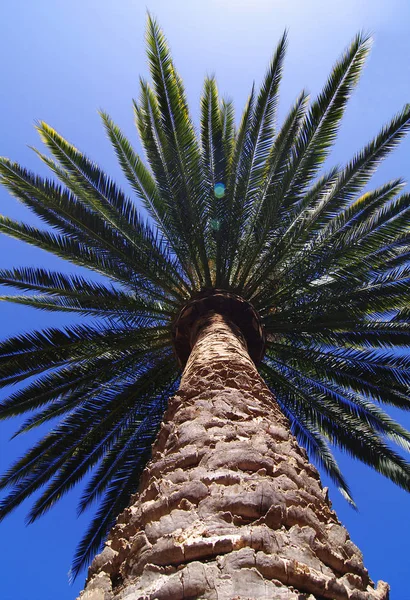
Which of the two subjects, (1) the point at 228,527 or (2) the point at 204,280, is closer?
(1) the point at 228,527

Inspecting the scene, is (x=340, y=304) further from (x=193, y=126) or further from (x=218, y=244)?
(x=193, y=126)

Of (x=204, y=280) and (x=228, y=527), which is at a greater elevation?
(x=204, y=280)

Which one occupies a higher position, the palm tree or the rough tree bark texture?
the palm tree

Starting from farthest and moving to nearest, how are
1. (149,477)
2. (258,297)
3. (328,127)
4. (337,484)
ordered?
(337,484) → (258,297) → (328,127) → (149,477)

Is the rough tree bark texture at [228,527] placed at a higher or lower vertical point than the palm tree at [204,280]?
lower

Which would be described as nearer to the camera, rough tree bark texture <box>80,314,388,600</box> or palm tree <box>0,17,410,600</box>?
rough tree bark texture <box>80,314,388,600</box>

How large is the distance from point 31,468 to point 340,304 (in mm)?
5833

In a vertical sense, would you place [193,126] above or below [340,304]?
above

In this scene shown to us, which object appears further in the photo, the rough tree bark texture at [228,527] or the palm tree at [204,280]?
→ the palm tree at [204,280]

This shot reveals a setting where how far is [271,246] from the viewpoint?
25.8ft

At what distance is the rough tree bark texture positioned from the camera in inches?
77.8

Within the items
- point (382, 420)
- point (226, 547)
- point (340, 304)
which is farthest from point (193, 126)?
point (226, 547)

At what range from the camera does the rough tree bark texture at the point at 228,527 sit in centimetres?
198

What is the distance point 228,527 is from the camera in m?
2.27
